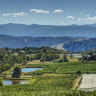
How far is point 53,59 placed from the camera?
126 meters

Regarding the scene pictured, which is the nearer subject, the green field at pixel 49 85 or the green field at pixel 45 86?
the green field at pixel 49 85

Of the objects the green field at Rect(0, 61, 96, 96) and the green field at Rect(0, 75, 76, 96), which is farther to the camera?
the green field at Rect(0, 75, 76, 96)

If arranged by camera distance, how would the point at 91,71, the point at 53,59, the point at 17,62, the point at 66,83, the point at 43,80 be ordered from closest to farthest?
the point at 66,83
the point at 43,80
the point at 91,71
the point at 17,62
the point at 53,59

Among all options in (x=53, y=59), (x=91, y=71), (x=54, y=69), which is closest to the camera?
(x=91, y=71)

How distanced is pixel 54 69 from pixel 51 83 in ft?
83.4

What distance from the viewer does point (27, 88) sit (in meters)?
58.7

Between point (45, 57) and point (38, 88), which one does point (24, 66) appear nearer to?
point (45, 57)

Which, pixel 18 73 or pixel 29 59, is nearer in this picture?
pixel 18 73

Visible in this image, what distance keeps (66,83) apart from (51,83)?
4.72 meters

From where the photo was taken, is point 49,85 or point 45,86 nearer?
point 45,86

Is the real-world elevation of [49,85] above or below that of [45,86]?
below

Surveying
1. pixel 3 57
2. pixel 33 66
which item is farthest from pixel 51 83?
pixel 3 57

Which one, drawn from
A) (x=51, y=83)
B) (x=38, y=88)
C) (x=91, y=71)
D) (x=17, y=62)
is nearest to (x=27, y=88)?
(x=38, y=88)

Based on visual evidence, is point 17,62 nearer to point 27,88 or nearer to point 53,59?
point 53,59
